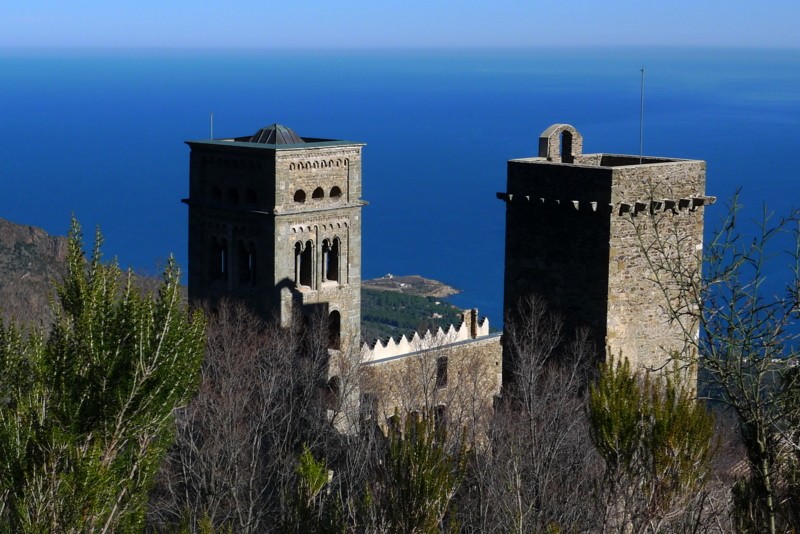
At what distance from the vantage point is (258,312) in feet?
111

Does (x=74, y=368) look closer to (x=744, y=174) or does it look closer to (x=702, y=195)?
(x=702, y=195)

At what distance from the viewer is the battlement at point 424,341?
31719 millimetres

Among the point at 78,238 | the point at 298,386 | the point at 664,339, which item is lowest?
the point at 298,386

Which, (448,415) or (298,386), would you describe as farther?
(298,386)

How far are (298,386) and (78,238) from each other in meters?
16.6

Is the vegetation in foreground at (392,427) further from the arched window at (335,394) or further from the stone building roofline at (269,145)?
the stone building roofline at (269,145)

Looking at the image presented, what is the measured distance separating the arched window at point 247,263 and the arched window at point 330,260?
1854mm

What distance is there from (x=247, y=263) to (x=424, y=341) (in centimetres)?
526

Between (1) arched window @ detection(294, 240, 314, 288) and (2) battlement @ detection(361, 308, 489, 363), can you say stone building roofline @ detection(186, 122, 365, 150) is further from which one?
(2) battlement @ detection(361, 308, 489, 363)

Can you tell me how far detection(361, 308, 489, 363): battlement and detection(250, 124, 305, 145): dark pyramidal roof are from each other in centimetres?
538

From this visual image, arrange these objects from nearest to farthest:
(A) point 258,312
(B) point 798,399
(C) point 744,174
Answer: (B) point 798,399 → (A) point 258,312 → (C) point 744,174

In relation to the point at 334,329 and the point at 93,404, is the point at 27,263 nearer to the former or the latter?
the point at 334,329

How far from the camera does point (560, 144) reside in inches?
918

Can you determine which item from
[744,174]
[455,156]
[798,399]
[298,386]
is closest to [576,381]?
[298,386]
